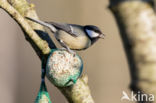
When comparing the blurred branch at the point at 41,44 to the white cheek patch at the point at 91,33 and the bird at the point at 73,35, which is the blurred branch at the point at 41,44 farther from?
the white cheek patch at the point at 91,33

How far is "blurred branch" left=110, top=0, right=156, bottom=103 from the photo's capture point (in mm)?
1078

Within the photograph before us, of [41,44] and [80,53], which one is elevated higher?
[41,44]

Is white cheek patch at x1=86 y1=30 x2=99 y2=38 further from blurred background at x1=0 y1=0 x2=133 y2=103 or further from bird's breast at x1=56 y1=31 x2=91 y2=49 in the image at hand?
blurred background at x1=0 y1=0 x2=133 y2=103

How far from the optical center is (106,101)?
212 inches

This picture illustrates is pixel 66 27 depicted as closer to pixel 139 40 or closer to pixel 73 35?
pixel 73 35

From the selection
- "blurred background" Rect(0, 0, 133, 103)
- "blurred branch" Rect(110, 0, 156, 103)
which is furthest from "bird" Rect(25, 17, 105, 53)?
"blurred background" Rect(0, 0, 133, 103)

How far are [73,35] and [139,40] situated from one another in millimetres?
1408

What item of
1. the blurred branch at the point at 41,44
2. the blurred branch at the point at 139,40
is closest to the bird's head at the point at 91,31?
the blurred branch at the point at 41,44

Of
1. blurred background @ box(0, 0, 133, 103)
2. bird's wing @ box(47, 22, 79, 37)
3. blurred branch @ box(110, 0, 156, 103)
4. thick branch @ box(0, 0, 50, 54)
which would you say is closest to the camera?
blurred branch @ box(110, 0, 156, 103)

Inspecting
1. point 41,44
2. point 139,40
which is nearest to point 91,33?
point 41,44

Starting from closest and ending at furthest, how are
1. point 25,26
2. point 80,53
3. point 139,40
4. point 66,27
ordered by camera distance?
point 139,40 < point 25,26 < point 66,27 < point 80,53

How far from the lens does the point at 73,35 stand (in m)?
2.49

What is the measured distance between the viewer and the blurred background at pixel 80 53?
530 centimetres

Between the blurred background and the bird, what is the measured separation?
107 inches
